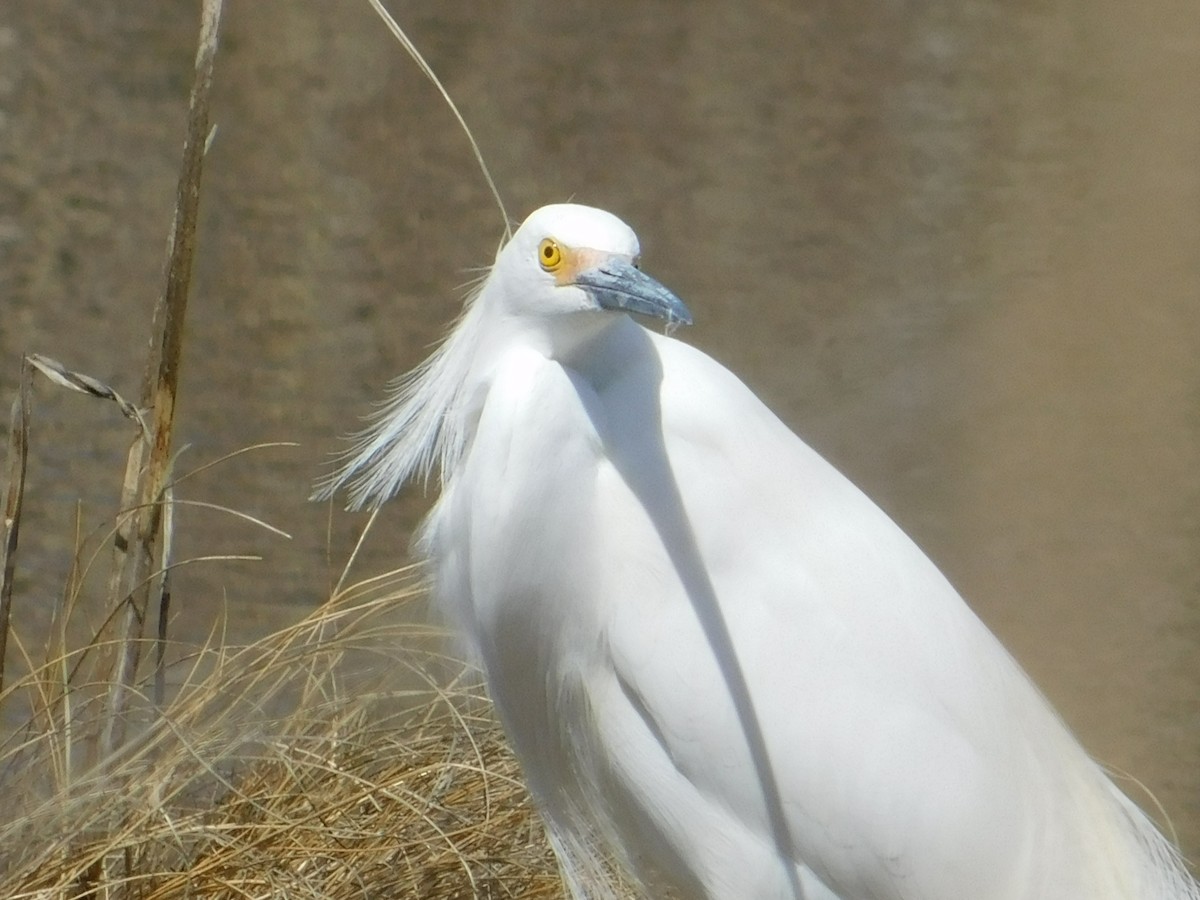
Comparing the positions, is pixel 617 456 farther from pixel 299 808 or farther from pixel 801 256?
pixel 801 256

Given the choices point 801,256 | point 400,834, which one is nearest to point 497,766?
point 400,834

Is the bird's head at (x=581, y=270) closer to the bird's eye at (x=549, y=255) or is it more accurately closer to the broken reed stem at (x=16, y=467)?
the bird's eye at (x=549, y=255)

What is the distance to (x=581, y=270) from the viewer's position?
118 centimetres

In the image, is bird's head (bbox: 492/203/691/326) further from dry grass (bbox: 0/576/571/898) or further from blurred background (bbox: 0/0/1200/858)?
blurred background (bbox: 0/0/1200/858)

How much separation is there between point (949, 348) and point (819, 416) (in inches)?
8.9

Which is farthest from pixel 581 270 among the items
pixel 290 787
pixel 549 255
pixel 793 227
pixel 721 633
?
pixel 793 227

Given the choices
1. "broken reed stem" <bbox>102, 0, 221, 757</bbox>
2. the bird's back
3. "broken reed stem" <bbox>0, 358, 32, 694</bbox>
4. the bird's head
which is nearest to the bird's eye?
the bird's head

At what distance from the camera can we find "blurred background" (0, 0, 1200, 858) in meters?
2.06

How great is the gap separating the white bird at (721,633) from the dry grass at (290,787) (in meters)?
0.33

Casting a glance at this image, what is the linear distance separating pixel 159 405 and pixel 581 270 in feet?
2.00

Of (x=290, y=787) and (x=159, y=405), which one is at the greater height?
(x=159, y=405)

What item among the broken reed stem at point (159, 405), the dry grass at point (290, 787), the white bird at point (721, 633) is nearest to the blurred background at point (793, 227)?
the dry grass at point (290, 787)

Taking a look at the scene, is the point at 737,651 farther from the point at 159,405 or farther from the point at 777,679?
the point at 159,405

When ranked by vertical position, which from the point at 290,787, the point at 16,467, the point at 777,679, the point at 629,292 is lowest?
the point at 290,787
